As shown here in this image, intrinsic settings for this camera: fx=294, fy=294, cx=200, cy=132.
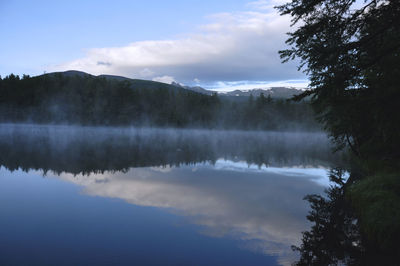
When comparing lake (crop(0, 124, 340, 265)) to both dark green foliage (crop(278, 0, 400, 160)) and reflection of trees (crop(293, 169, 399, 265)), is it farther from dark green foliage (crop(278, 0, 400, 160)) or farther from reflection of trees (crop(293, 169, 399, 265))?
dark green foliage (crop(278, 0, 400, 160))

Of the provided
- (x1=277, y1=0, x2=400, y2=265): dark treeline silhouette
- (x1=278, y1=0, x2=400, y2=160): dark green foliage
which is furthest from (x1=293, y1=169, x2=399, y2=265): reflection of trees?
(x1=278, y1=0, x2=400, y2=160): dark green foliage

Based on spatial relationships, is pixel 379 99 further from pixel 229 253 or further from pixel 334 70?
pixel 229 253

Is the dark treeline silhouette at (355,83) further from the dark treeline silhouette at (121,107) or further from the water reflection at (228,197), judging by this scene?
the dark treeline silhouette at (121,107)

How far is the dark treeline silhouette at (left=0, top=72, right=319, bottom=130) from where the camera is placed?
111m

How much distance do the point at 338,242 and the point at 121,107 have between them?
123 meters

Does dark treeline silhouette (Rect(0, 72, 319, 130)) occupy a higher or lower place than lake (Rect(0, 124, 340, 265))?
higher

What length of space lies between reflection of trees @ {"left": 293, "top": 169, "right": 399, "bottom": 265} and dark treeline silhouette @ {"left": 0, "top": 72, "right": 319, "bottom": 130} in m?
105

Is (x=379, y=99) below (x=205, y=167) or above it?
above

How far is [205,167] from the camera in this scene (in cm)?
2622

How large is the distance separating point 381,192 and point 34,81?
128337mm

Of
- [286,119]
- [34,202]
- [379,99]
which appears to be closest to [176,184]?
[34,202]

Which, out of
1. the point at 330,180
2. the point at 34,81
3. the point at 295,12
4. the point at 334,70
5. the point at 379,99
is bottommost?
the point at 330,180

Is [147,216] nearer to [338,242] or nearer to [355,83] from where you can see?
[338,242]

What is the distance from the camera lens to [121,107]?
12550 cm
